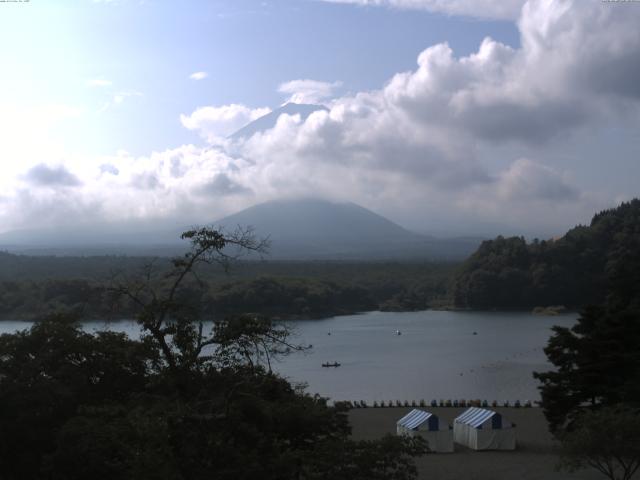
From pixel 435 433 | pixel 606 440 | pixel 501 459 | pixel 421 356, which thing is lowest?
pixel 421 356

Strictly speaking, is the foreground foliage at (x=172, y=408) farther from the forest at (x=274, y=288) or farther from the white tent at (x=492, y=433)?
the forest at (x=274, y=288)

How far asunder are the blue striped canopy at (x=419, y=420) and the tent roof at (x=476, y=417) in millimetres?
551

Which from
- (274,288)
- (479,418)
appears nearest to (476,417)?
(479,418)

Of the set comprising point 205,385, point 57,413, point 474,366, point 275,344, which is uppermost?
point 275,344

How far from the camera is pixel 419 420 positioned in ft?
32.3

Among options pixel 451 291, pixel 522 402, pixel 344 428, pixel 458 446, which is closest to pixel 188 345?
pixel 344 428

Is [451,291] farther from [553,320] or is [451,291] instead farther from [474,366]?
[474,366]

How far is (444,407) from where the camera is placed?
42.7ft

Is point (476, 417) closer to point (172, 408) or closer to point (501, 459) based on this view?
point (501, 459)

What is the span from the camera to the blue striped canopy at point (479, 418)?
9.59m

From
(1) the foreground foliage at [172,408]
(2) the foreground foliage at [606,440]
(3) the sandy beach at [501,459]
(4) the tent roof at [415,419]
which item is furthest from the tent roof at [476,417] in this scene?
(1) the foreground foliage at [172,408]

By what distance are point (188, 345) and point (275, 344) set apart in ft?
1.79

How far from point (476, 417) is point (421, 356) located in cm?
1182

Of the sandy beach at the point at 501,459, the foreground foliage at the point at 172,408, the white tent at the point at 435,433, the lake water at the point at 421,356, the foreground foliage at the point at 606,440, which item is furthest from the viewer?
the lake water at the point at 421,356
